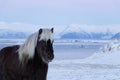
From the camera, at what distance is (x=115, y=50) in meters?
27.3

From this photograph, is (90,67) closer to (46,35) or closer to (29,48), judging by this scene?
(29,48)

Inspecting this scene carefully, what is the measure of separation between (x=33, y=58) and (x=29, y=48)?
0.19m

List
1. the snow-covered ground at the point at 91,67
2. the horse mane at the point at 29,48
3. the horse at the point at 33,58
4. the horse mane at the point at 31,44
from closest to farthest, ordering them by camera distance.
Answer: the horse at the point at 33,58
the horse mane at the point at 31,44
the horse mane at the point at 29,48
the snow-covered ground at the point at 91,67

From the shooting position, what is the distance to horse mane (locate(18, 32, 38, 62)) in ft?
22.2

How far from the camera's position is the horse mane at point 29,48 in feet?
22.2

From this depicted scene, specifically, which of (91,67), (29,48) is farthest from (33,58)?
(91,67)

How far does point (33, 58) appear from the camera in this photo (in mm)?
6793

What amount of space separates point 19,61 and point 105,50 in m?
22.4

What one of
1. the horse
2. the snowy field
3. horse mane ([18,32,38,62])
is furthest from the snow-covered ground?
horse mane ([18,32,38,62])

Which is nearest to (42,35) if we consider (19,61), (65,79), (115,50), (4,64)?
(19,61)

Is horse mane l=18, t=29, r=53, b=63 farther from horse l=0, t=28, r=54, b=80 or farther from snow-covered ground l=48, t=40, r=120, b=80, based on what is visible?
snow-covered ground l=48, t=40, r=120, b=80

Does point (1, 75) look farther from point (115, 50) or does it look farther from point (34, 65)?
point (115, 50)

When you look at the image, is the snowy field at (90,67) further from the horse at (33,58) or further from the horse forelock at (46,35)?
the horse forelock at (46,35)

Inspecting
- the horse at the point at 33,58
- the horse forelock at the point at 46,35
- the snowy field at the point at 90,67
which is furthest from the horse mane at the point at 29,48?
the snowy field at the point at 90,67
